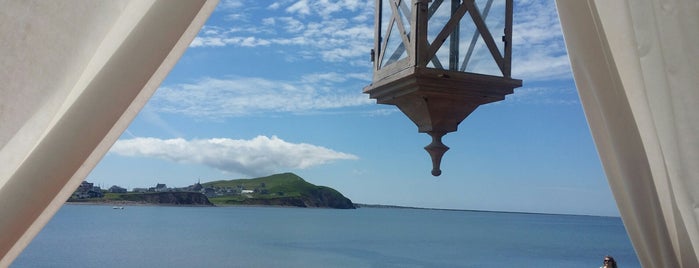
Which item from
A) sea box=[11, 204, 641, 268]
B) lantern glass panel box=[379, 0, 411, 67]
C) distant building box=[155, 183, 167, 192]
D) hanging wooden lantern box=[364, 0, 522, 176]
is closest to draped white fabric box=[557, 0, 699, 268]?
hanging wooden lantern box=[364, 0, 522, 176]

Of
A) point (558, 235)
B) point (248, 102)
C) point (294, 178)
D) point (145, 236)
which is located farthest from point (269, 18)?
point (558, 235)

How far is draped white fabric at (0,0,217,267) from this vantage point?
2.93ft

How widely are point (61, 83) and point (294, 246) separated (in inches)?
2131

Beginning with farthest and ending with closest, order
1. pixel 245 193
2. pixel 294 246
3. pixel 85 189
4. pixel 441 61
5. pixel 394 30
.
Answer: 1. pixel 245 193
2. pixel 294 246
3. pixel 85 189
4. pixel 394 30
5. pixel 441 61

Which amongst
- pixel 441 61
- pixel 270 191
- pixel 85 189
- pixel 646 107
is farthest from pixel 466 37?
pixel 270 191

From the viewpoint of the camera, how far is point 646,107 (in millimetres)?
1564

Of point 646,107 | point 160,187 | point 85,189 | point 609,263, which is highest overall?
point 160,187

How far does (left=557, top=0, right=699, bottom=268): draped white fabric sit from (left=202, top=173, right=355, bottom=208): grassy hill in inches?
2253

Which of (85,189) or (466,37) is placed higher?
(85,189)

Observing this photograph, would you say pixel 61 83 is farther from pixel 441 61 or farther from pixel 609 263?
pixel 609 263

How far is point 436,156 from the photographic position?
6.08 feet

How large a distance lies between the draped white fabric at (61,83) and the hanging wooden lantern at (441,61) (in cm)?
79

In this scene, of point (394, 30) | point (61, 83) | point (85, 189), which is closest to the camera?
point (61, 83)

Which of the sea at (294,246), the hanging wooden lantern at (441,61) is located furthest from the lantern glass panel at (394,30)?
the sea at (294,246)
